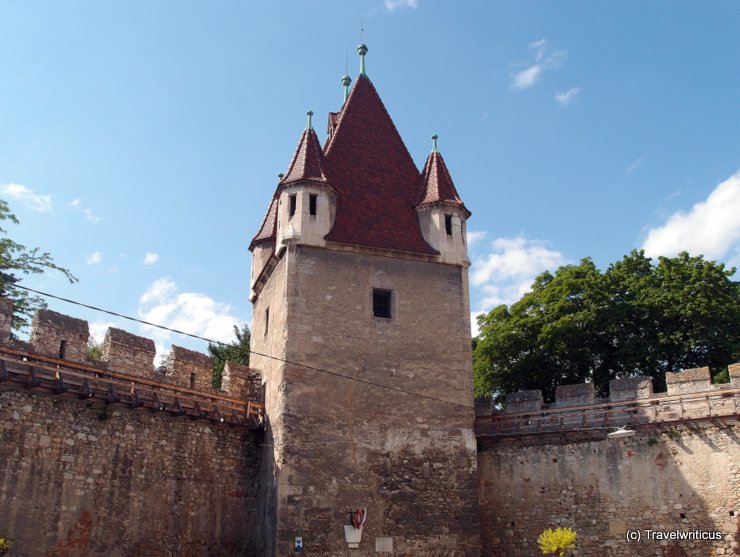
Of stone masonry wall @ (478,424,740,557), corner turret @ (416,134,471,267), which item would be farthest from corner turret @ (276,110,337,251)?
stone masonry wall @ (478,424,740,557)

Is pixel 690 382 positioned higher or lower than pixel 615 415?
higher

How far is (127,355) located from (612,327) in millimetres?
16372

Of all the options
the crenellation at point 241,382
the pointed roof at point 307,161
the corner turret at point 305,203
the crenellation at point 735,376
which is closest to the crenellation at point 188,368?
the crenellation at point 241,382

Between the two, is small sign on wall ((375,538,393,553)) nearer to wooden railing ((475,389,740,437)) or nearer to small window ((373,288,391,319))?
wooden railing ((475,389,740,437))

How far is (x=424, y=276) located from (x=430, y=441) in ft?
13.8

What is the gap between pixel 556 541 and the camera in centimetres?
1636

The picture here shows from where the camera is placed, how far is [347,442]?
17922 mm

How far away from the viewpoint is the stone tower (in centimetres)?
1750

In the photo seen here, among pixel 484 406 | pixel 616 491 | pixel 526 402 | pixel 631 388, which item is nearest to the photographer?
pixel 616 491

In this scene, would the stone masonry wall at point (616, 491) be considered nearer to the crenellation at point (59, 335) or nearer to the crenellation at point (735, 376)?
the crenellation at point (735, 376)

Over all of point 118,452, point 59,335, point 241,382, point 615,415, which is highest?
point 59,335

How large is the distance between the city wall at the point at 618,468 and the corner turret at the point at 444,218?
13.5 feet

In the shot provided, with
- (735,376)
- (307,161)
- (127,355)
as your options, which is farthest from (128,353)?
(735,376)

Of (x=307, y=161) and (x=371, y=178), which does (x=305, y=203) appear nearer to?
(x=307, y=161)
